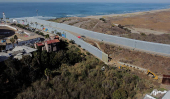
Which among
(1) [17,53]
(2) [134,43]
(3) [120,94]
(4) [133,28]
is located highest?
(4) [133,28]

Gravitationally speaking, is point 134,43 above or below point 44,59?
above

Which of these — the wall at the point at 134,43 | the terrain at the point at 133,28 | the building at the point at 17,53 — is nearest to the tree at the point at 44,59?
the building at the point at 17,53

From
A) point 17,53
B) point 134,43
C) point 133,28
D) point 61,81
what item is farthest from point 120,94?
point 133,28

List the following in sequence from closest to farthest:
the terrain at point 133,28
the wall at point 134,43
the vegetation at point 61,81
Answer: the vegetation at point 61,81 → the wall at point 134,43 → the terrain at point 133,28

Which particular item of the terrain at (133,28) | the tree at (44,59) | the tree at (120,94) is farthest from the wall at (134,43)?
the tree at (44,59)

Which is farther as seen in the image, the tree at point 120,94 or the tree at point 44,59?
the tree at point 44,59

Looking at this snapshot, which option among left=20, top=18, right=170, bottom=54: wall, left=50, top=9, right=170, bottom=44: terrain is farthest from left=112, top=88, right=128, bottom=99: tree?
left=50, top=9, right=170, bottom=44: terrain

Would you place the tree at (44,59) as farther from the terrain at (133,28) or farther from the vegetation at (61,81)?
the terrain at (133,28)

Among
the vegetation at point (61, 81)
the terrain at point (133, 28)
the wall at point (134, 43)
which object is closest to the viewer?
A: the vegetation at point (61, 81)

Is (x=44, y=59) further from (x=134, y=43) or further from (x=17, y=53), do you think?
(x=134, y=43)

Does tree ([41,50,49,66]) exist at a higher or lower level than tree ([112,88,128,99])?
higher

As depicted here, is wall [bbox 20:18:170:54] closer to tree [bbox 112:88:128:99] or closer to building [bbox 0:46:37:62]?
tree [bbox 112:88:128:99]

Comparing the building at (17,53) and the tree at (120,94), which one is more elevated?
the building at (17,53)

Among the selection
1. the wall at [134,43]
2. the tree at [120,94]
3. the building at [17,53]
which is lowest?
A: the tree at [120,94]
